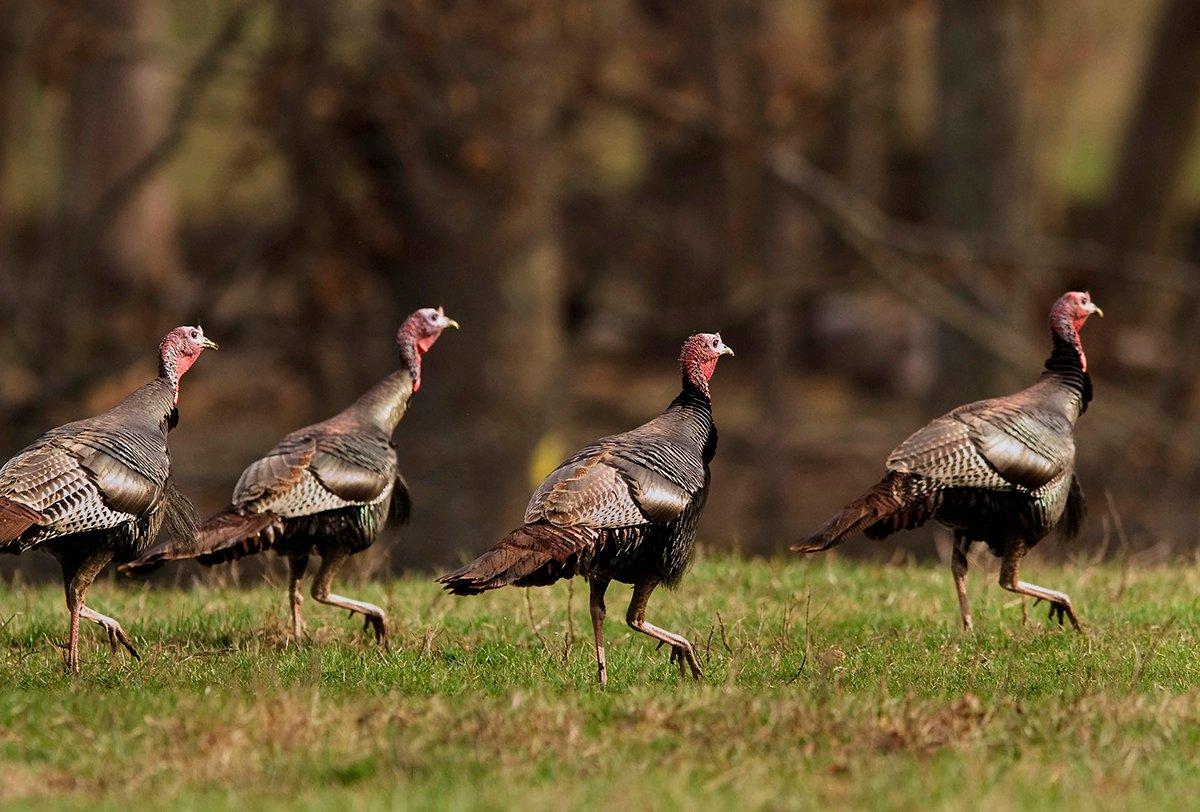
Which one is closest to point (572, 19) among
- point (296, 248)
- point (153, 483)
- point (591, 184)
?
point (296, 248)

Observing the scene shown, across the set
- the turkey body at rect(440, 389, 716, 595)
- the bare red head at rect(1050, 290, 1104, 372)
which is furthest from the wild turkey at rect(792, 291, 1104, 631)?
the turkey body at rect(440, 389, 716, 595)

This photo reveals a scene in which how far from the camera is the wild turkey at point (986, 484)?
7211 millimetres

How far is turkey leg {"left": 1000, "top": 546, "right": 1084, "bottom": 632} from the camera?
7.50 meters

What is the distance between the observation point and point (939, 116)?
16000 mm

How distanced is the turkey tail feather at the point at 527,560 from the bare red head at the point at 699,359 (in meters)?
1.03

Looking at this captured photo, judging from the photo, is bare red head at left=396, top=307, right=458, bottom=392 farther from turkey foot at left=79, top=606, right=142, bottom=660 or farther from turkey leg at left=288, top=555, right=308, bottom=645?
turkey foot at left=79, top=606, right=142, bottom=660

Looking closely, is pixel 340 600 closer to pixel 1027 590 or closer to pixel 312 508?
pixel 312 508

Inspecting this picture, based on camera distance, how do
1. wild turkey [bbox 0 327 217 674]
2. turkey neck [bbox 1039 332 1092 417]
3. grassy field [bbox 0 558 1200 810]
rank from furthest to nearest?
turkey neck [bbox 1039 332 1092 417] → wild turkey [bbox 0 327 217 674] → grassy field [bbox 0 558 1200 810]

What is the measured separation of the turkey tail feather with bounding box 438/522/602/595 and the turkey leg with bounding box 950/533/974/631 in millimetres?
1920

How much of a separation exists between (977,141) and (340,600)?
9.88 m

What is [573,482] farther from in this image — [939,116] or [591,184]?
[591,184]

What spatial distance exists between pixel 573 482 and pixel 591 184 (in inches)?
568

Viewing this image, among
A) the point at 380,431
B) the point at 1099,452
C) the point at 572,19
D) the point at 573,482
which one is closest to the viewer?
the point at 573,482

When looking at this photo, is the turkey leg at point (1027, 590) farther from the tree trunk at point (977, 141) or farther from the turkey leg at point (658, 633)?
the tree trunk at point (977, 141)
